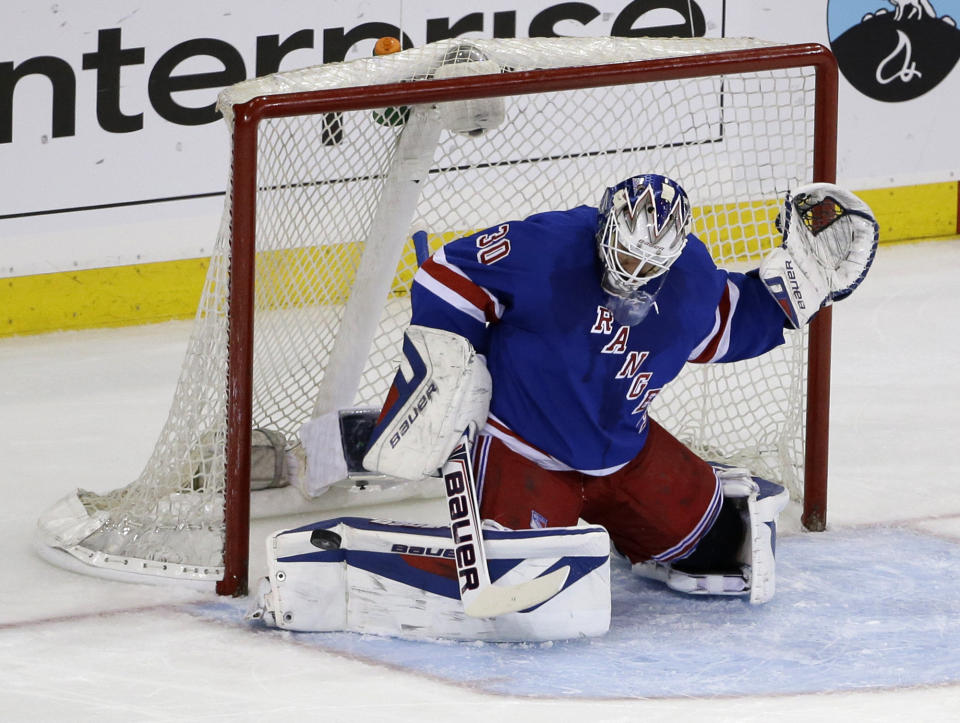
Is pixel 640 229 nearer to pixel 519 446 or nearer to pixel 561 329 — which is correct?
pixel 561 329

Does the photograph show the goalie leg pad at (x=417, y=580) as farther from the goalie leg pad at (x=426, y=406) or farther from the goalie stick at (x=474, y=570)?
the goalie leg pad at (x=426, y=406)

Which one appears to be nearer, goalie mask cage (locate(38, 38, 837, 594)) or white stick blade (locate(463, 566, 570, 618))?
white stick blade (locate(463, 566, 570, 618))

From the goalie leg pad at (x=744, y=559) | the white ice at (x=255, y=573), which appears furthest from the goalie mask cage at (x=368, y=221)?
the goalie leg pad at (x=744, y=559)

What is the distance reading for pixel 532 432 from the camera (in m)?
2.78

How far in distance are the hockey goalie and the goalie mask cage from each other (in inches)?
11.9

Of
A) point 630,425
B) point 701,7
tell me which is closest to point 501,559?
point 630,425

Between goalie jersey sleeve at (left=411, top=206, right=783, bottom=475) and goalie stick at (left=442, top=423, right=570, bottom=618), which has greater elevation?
goalie jersey sleeve at (left=411, top=206, right=783, bottom=475)

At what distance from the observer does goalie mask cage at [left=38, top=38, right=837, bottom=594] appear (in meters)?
2.86

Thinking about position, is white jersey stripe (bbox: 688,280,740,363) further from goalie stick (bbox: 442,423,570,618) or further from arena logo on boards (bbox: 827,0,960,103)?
arena logo on boards (bbox: 827,0,960,103)

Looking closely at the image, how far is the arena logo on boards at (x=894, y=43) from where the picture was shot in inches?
228

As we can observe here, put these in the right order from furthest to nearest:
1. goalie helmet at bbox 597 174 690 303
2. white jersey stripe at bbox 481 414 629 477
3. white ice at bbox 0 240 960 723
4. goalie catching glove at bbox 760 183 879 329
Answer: goalie catching glove at bbox 760 183 879 329 < white jersey stripe at bbox 481 414 629 477 < goalie helmet at bbox 597 174 690 303 < white ice at bbox 0 240 960 723

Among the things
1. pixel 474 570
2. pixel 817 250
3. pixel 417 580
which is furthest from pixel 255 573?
pixel 817 250

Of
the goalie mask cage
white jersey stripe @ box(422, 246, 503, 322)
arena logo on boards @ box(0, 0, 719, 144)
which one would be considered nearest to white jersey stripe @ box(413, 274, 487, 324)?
white jersey stripe @ box(422, 246, 503, 322)

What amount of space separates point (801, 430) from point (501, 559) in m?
1.05
